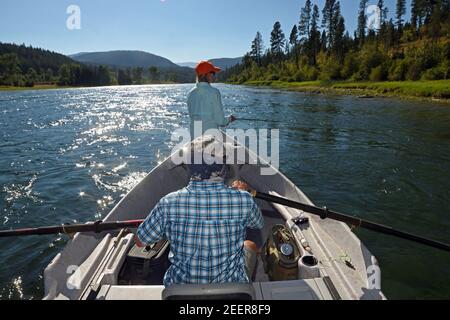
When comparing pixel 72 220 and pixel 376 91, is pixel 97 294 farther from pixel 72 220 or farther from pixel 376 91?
pixel 376 91

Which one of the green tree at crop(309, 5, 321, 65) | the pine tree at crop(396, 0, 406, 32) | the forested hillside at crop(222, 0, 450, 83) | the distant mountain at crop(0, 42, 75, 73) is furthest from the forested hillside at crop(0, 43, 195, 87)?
the pine tree at crop(396, 0, 406, 32)

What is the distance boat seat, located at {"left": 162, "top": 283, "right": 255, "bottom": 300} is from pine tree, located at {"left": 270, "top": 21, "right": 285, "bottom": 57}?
370 feet

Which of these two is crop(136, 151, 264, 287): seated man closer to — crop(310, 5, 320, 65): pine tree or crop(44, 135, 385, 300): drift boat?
crop(44, 135, 385, 300): drift boat

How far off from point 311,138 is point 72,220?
13.0 meters

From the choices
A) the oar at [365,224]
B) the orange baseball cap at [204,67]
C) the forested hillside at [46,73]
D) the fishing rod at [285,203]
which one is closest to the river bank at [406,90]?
the oar at [365,224]

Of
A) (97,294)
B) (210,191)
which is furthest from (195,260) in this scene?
(97,294)

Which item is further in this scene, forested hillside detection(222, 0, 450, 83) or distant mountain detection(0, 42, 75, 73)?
distant mountain detection(0, 42, 75, 73)

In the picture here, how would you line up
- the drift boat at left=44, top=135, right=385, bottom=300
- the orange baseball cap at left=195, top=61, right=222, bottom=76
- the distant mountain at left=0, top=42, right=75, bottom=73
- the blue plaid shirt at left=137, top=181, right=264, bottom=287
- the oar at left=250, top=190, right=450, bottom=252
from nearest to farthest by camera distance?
1. the blue plaid shirt at left=137, top=181, right=264, bottom=287
2. the drift boat at left=44, top=135, right=385, bottom=300
3. the oar at left=250, top=190, right=450, bottom=252
4. the orange baseball cap at left=195, top=61, right=222, bottom=76
5. the distant mountain at left=0, top=42, right=75, bottom=73

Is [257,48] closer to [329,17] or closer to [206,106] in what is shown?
[329,17]

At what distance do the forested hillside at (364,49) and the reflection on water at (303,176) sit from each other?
28.8m

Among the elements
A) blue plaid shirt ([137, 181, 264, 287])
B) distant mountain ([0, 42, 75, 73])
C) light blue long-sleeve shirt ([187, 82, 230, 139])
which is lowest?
blue plaid shirt ([137, 181, 264, 287])

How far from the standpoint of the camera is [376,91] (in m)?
42.3

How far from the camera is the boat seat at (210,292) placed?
241 centimetres

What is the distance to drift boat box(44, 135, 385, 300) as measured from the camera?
3.02m
